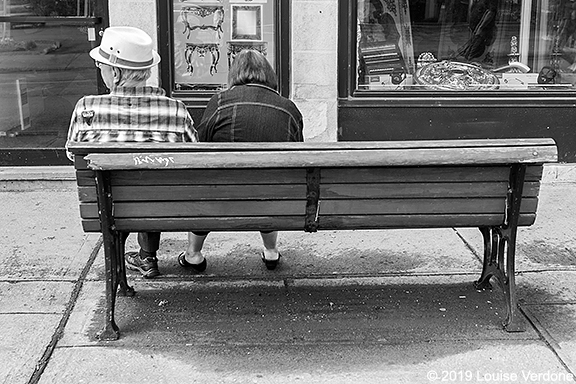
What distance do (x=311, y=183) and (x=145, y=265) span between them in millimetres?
1442

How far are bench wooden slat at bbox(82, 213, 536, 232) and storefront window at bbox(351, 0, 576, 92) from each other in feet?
9.46

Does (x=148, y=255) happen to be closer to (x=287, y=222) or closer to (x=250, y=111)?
(x=250, y=111)

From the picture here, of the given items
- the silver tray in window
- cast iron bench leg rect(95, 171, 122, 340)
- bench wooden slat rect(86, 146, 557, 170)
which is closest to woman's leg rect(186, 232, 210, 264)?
cast iron bench leg rect(95, 171, 122, 340)

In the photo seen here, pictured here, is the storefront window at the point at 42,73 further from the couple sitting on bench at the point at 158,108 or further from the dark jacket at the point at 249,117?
the dark jacket at the point at 249,117

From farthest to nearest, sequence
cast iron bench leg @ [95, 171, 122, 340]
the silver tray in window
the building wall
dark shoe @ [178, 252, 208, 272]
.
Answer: the silver tray in window, the building wall, dark shoe @ [178, 252, 208, 272], cast iron bench leg @ [95, 171, 122, 340]

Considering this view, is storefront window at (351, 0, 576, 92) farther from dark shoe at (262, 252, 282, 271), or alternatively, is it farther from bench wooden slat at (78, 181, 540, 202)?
bench wooden slat at (78, 181, 540, 202)

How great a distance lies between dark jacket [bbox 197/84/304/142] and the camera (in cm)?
451

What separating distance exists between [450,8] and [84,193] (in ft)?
13.5

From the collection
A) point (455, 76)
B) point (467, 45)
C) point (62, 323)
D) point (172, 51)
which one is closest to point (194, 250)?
point (62, 323)

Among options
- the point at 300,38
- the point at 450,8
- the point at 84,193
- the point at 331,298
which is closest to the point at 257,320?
the point at 331,298

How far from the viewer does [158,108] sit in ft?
14.3

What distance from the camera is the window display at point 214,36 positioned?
6758 mm

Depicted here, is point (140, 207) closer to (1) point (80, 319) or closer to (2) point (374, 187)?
(1) point (80, 319)

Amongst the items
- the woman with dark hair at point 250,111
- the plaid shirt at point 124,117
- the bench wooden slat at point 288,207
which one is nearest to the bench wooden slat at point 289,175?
the bench wooden slat at point 288,207
